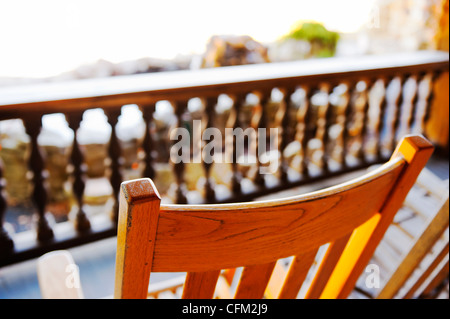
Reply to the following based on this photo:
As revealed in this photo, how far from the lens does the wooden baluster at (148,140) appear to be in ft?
5.41

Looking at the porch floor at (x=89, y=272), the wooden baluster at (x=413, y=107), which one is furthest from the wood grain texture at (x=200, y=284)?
the wooden baluster at (x=413, y=107)

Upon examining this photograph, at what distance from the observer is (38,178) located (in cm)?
161

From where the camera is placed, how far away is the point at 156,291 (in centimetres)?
114

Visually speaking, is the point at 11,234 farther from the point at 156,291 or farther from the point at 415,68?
the point at 415,68

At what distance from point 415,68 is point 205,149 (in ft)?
4.49

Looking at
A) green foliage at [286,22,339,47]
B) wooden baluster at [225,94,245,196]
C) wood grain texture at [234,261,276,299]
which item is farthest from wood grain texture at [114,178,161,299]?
green foliage at [286,22,339,47]

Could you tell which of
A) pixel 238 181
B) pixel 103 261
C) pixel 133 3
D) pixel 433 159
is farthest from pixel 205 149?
pixel 433 159

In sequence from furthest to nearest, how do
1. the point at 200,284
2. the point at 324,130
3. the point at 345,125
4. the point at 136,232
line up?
the point at 345,125 → the point at 324,130 → the point at 200,284 → the point at 136,232

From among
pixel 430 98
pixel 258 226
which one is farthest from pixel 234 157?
pixel 258 226

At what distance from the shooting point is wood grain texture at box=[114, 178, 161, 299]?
1.49ft

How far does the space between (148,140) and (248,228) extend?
135 centimetres

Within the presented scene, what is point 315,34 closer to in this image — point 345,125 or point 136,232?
point 345,125

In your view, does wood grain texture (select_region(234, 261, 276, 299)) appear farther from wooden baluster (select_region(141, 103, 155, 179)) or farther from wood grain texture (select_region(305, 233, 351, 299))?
wooden baluster (select_region(141, 103, 155, 179))

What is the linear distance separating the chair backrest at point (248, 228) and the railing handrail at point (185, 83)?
1.00m
